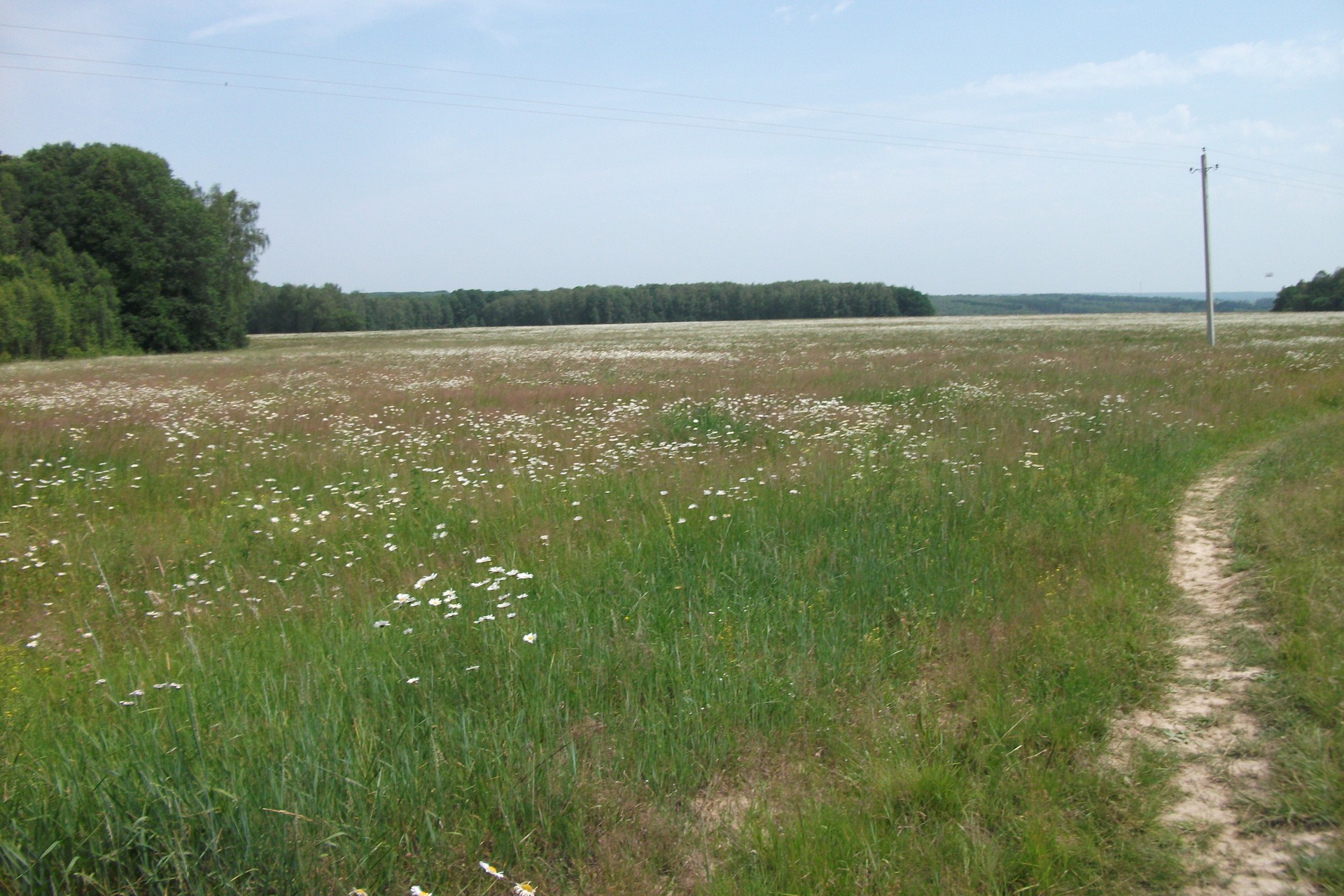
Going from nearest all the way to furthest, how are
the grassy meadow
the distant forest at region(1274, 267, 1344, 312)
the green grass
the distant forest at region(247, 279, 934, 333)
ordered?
the grassy meadow
the green grass
the distant forest at region(1274, 267, 1344, 312)
the distant forest at region(247, 279, 934, 333)

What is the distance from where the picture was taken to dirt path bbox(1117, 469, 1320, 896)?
3279 mm

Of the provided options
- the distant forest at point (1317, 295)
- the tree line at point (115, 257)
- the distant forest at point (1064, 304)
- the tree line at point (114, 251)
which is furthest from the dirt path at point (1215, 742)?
the distant forest at point (1064, 304)

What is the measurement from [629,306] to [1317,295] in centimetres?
8477

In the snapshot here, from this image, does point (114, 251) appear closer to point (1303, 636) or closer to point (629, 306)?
point (1303, 636)

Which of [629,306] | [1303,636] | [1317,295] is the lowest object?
[1303,636]

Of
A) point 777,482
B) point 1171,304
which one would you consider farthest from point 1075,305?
point 777,482

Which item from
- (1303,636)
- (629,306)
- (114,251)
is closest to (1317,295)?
(629,306)

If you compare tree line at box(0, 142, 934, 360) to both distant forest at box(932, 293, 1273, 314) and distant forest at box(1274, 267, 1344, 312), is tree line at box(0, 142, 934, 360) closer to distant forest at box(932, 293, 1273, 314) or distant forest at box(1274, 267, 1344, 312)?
distant forest at box(1274, 267, 1344, 312)

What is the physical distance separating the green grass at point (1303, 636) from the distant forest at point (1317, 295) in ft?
265

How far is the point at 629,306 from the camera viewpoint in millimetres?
127250

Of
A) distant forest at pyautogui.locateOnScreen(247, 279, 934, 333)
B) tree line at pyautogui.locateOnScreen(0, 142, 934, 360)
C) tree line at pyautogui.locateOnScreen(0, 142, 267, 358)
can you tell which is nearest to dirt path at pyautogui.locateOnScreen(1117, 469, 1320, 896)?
tree line at pyautogui.locateOnScreen(0, 142, 934, 360)

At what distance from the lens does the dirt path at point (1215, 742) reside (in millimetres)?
3279

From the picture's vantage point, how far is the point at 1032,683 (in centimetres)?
477

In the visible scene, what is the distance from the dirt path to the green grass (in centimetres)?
11
